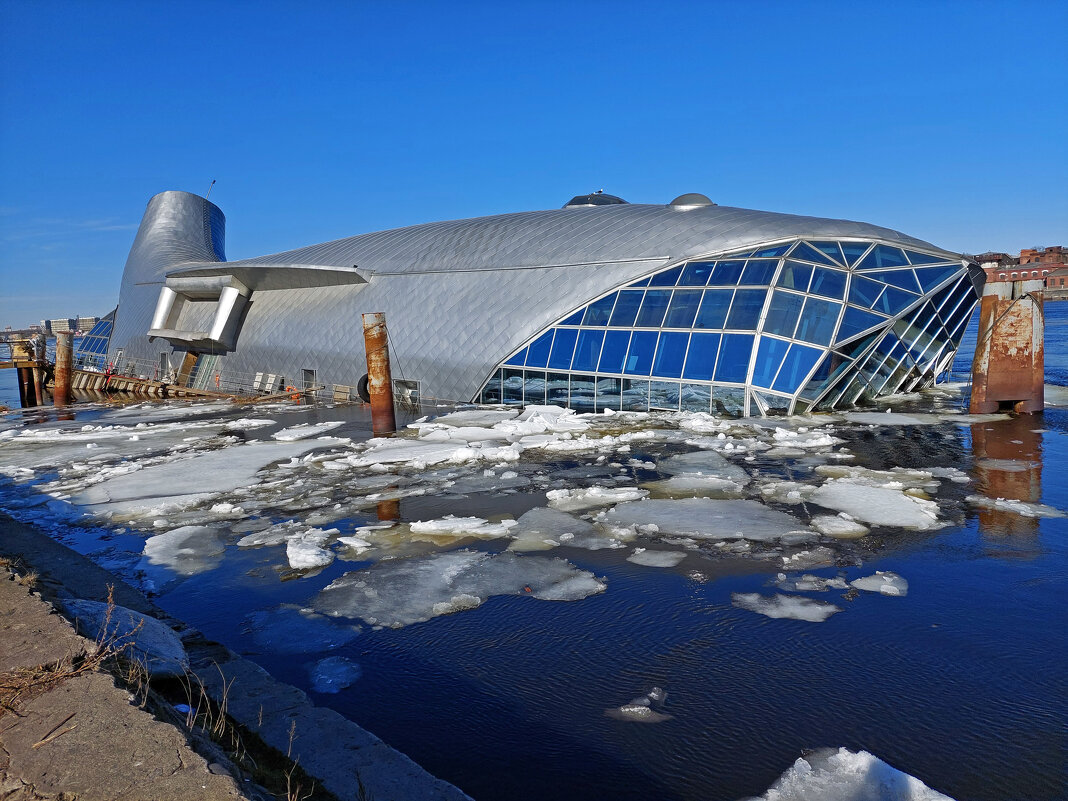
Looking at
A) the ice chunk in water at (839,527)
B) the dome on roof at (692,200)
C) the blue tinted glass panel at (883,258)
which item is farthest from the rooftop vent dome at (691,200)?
the ice chunk in water at (839,527)

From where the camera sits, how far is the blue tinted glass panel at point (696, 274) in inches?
854

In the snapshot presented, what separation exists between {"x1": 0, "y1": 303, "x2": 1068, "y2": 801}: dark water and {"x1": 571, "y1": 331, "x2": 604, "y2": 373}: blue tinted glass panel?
44.1 feet

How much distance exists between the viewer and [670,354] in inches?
821

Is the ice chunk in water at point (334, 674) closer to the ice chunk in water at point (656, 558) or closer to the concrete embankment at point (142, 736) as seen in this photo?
the concrete embankment at point (142, 736)

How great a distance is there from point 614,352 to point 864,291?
7315 mm

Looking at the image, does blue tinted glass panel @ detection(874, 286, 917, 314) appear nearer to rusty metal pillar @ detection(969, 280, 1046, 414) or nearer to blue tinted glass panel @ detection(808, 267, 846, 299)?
blue tinted glass panel @ detection(808, 267, 846, 299)

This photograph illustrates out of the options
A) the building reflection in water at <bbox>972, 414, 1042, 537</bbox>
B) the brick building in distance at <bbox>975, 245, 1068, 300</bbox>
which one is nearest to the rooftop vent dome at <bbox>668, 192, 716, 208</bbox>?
the building reflection in water at <bbox>972, 414, 1042, 537</bbox>

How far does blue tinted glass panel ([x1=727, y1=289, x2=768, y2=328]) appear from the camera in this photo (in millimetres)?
19766

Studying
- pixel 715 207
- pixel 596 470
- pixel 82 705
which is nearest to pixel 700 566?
pixel 596 470

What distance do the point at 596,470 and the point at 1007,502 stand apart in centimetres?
660

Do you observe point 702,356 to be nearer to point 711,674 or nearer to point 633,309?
point 633,309

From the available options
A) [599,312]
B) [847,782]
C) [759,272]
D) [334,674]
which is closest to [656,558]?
[334,674]

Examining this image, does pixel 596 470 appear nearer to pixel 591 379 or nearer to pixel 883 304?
pixel 591 379

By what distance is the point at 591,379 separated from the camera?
72.4 feet
